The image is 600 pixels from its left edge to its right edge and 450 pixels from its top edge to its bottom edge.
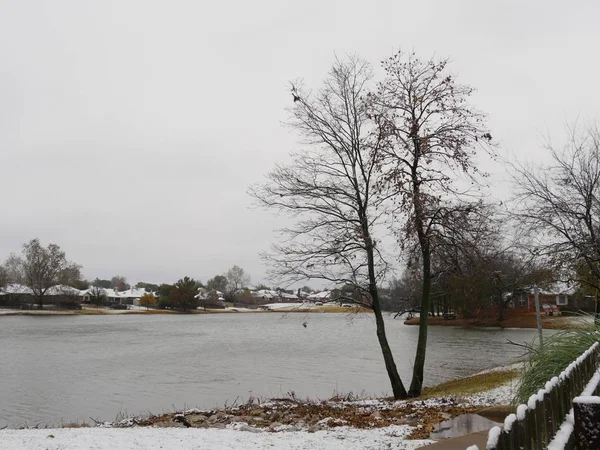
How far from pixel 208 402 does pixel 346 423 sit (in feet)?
28.4

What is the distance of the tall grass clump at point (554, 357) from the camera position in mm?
6289

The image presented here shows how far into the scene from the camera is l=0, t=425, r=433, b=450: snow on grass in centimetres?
750

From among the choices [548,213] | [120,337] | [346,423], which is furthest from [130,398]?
[120,337]

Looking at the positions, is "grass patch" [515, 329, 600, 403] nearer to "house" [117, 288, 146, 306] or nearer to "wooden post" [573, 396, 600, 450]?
"wooden post" [573, 396, 600, 450]

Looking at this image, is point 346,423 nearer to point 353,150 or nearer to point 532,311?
point 353,150

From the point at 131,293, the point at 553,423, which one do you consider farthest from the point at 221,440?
the point at 131,293

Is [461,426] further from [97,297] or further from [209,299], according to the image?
[209,299]

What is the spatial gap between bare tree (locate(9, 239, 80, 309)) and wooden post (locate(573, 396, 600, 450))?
115038mm

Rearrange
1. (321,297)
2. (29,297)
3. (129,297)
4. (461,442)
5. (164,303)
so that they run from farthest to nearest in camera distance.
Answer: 1. (129,297)
2. (164,303)
3. (29,297)
4. (321,297)
5. (461,442)

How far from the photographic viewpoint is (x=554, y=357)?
6523 mm

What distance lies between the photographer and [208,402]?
17234 millimetres

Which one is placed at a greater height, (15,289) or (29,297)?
(15,289)

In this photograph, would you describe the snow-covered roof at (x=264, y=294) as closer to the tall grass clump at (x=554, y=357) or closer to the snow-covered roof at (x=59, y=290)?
the snow-covered roof at (x=59, y=290)

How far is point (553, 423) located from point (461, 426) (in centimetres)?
580
